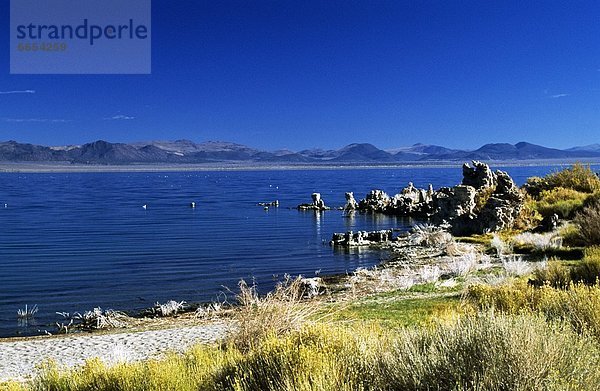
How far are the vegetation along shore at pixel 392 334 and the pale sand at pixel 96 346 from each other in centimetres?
11

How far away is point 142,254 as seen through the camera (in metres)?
30.5

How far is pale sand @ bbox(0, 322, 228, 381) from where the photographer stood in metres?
11.5

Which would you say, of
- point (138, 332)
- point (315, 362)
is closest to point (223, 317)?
point (138, 332)

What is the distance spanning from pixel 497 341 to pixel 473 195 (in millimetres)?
31358

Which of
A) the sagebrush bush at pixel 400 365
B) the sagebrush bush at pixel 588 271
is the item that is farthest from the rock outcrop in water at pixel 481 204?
the sagebrush bush at pixel 400 365

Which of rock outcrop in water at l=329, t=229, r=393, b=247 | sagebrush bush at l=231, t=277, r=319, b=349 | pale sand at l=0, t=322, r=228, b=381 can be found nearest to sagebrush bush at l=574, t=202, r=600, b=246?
rock outcrop in water at l=329, t=229, r=393, b=247

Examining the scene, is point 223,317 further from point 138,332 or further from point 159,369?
point 159,369

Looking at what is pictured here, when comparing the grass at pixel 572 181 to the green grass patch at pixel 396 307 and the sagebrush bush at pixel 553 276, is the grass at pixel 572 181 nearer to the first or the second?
the sagebrush bush at pixel 553 276

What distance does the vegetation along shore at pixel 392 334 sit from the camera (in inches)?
220

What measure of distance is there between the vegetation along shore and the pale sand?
113 millimetres

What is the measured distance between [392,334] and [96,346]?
7.43 metres

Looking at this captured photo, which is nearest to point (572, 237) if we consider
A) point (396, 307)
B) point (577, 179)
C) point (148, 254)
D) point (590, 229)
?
point (590, 229)

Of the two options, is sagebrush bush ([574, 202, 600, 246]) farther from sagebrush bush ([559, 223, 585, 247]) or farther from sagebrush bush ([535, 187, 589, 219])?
sagebrush bush ([535, 187, 589, 219])

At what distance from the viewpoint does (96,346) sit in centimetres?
1310
